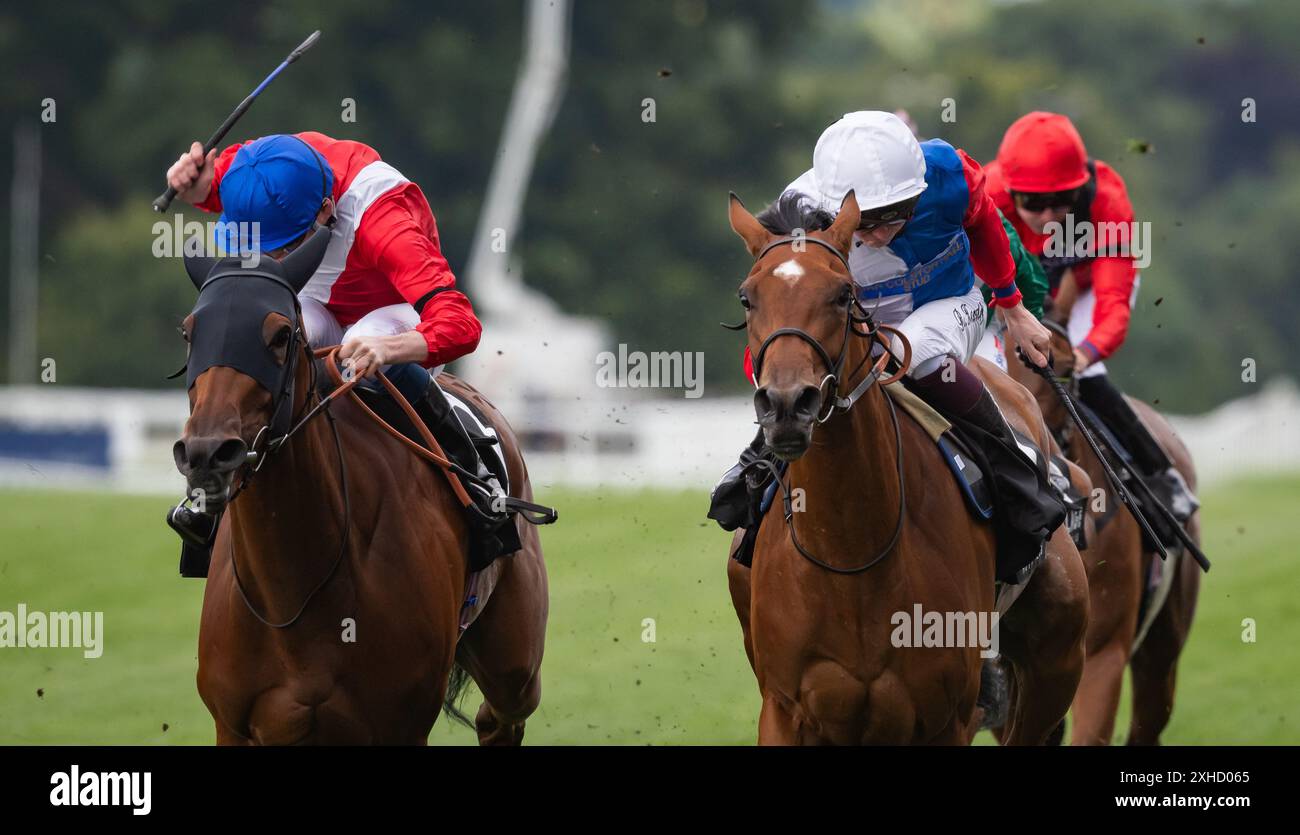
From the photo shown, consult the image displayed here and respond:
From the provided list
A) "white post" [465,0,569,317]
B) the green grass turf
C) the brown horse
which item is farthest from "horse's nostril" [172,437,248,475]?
"white post" [465,0,569,317]

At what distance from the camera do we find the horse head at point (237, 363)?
186 inches

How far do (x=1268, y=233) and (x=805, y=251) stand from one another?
45208 millimetres

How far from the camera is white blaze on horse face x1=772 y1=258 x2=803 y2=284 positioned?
196 inches

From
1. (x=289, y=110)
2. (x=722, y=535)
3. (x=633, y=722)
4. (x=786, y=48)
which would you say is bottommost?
(x=633, y=722)

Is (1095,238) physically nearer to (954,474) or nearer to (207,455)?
(954,474)

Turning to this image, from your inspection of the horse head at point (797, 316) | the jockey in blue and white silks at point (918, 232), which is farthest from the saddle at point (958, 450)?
the horse head at point (797, 316)

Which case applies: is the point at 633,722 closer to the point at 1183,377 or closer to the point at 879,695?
the point at 879,695

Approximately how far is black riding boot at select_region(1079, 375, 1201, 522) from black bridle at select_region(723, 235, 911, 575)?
2645 mm

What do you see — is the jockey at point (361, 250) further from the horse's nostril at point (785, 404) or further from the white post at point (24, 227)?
the white post at point (24, 227)

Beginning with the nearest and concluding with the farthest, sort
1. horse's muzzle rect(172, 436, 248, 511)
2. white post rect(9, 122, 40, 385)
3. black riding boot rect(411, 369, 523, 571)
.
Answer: horse's muzzle rect(172, 436, 248, 511), black riding boot rect(411, 369, 523, 571), white post rect(9, 122, 40, 385)

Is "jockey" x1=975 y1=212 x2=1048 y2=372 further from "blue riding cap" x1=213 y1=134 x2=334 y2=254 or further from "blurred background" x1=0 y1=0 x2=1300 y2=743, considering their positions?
"blue riding cap" x1=213 y1=134 x2=334 y2=254

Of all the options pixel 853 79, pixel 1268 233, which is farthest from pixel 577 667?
pixel 1268 233

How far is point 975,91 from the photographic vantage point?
42.8 meters
